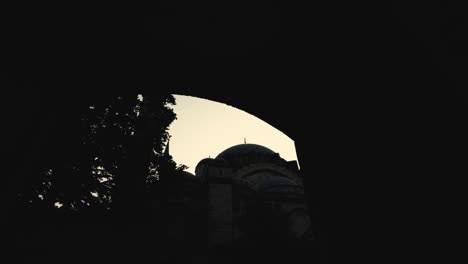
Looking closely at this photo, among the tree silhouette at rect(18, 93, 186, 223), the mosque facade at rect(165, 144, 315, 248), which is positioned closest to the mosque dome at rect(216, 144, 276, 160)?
the mosque facade at rect(165, 144, 315, 248)

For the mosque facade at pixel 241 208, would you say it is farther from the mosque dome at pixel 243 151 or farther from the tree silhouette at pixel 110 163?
the tree silhouette at pixel 110 163

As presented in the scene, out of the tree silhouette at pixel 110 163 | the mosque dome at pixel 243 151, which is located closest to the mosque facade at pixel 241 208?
the mosque dome at pixel 243 151

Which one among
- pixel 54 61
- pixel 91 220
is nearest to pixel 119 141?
pixel 91 220

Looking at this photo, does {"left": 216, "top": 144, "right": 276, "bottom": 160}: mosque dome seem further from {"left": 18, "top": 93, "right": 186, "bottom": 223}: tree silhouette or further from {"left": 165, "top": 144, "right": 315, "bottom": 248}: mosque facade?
{"left": 18, "top": 93, "right": 186, "bottom": 223}: tree silhouette

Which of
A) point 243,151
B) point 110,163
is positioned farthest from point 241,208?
point 110,163

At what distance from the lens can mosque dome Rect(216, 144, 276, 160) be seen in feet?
101

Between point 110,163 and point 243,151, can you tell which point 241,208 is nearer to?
point 243,151

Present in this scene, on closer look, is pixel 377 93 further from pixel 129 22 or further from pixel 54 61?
pixel 54 61

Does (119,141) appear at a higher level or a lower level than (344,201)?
higher

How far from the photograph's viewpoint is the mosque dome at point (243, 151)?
30906mm

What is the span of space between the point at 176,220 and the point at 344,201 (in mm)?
17601

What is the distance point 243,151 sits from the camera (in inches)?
1258

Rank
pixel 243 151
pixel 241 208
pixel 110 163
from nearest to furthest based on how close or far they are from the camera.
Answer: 1. pixel 110 163
2. pixel 241 208
3. pixel 243 151

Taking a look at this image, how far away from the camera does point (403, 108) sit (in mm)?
1901
